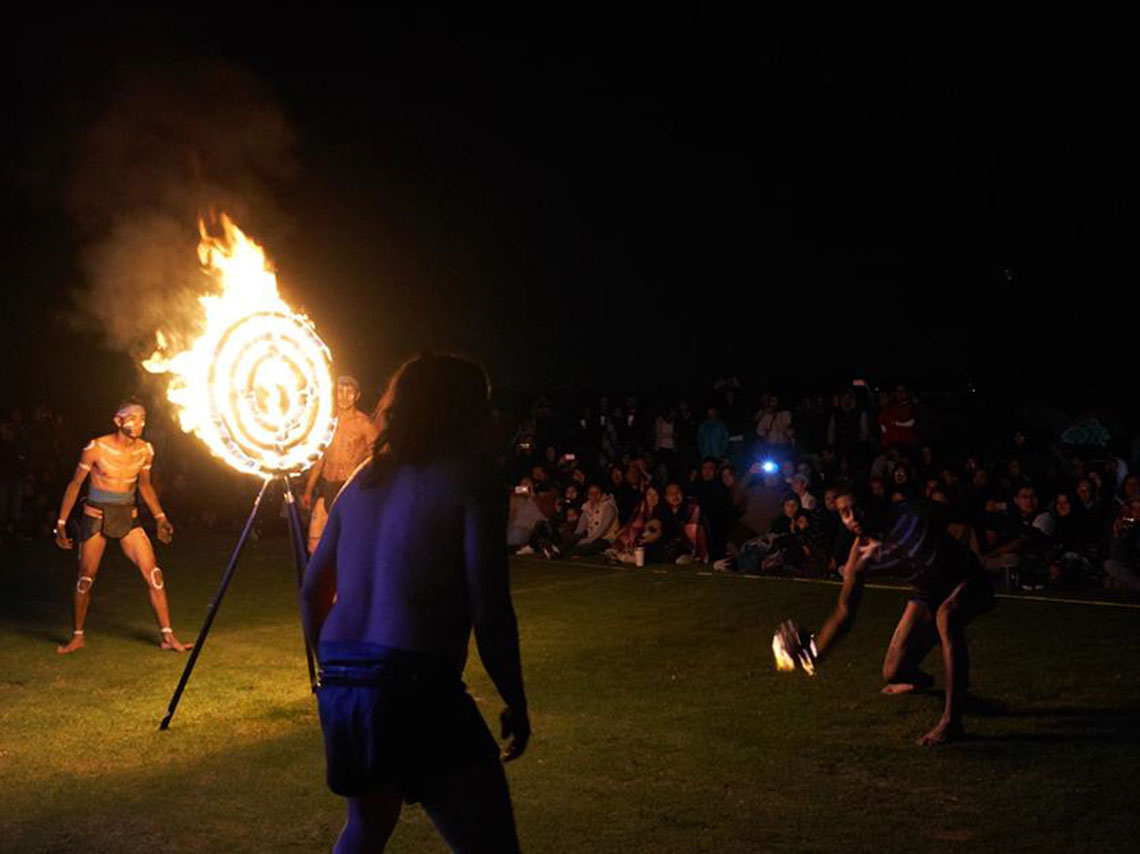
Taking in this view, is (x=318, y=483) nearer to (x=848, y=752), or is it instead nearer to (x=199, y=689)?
(x=199, y=689)

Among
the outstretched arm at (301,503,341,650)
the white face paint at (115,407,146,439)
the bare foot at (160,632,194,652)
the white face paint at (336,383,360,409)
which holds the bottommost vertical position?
the bare foot at (160,632,194,652)

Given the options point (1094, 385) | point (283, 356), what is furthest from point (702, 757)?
point (1094, 385)

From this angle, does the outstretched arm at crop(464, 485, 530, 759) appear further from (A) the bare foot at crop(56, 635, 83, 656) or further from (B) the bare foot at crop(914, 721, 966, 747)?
(A) the bare foot at crop(56, 635, 83, 656)

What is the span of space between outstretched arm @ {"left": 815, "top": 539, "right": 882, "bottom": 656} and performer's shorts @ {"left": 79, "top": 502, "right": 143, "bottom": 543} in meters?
6.32

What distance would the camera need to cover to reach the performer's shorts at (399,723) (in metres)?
3.49

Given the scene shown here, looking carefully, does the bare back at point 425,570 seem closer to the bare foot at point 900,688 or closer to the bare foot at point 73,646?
the bare foot at point 900,688

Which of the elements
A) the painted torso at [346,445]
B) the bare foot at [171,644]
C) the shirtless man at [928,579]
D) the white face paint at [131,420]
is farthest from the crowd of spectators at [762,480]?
the white face paint at [131,420]

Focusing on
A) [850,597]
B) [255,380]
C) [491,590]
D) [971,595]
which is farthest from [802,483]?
[491,590]

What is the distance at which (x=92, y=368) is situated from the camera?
2767 centimetres

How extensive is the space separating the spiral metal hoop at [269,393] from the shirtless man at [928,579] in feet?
10.2

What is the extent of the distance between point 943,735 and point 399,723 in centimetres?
447

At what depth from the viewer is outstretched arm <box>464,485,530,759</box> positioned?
356 centimetres

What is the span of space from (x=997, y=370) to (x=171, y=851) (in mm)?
16600

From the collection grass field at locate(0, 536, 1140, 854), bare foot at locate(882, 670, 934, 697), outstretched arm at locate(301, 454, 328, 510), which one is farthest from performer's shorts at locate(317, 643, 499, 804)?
outstretched arm at locate(301, 454, 328, 510)
